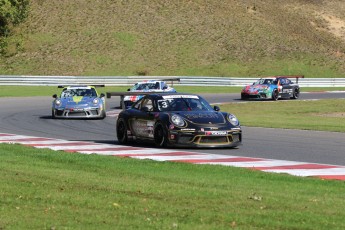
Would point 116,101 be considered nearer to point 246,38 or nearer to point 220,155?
point 220,155

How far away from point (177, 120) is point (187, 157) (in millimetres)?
2265

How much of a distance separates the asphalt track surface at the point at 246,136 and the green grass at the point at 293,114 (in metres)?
2.11

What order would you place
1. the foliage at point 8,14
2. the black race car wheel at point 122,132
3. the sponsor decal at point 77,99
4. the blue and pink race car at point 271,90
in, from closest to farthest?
the black race car wheel at point 122,132
the sponsor decal at point 77,99
the blue and pink race car at point 271,90
the foliage at point 8,14

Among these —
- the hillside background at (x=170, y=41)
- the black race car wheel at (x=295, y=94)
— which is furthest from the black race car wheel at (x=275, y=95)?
the hillside background at (x=170, y=41)

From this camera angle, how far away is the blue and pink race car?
44.2 meters

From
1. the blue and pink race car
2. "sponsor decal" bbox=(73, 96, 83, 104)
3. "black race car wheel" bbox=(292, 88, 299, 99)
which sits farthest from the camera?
"black race car wheel" bbox=(292, 88, 299, 99)

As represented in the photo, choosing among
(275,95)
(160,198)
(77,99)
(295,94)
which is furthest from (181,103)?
(295,94)

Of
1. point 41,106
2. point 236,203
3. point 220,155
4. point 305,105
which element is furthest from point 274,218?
point 305,105

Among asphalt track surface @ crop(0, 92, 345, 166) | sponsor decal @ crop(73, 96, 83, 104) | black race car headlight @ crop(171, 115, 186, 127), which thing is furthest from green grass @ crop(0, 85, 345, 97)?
black race car headlight @ crop(171, 115, 186, 127)

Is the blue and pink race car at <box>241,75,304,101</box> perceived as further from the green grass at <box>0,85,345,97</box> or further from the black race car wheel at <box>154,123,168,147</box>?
the black race car wheel at <box>154,123,168,147</box>

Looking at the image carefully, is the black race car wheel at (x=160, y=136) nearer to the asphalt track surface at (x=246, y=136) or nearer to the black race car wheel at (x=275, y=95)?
the asphalt track surface at (x=246, y=136)

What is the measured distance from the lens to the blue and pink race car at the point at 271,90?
44.2 metres

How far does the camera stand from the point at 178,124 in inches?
744

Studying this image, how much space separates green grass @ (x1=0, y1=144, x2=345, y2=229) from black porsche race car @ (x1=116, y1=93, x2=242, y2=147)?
4.00 meters
